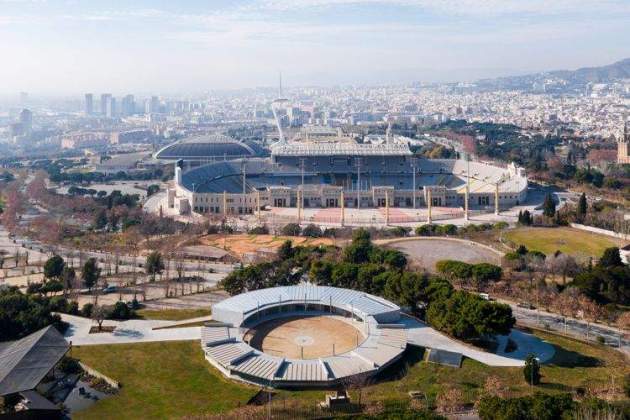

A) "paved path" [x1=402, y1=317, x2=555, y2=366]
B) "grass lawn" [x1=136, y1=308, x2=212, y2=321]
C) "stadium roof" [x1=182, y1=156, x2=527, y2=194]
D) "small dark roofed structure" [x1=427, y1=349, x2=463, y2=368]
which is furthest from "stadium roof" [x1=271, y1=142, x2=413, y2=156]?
"small dark roofed structure" [x1=427, y1=349, x2=463, y2=368]

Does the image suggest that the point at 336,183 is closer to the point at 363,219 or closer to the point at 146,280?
the point at 363,219

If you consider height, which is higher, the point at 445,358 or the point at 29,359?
the point at 29,359

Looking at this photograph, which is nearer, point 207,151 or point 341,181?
point 341,181

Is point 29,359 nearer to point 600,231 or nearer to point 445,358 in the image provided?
point 445,358

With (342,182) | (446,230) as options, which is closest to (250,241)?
(446,230)

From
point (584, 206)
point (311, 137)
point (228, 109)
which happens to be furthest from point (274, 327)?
point (228, 109)

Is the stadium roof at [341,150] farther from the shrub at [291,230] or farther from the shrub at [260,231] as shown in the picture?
the shrub at [291,230]
